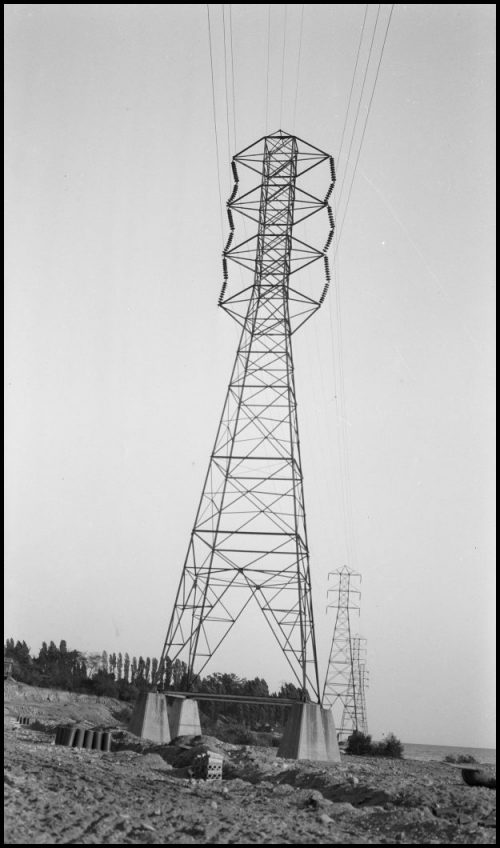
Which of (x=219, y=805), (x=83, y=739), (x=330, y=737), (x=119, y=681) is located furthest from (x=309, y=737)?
(x=119, y=681)

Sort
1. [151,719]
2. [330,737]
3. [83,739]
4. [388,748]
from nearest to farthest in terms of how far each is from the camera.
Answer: [330,737] < [83,739] < [151,719] < [388,748]

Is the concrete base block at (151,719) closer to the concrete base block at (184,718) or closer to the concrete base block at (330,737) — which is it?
the concrete base block at (184,718)

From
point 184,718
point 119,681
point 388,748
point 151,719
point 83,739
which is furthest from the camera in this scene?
point 119,681

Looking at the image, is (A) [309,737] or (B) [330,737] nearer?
(A) [309,737]

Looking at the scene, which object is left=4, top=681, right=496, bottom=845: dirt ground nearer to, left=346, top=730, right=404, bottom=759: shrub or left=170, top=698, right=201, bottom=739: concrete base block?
left=170, top=698, right=201, bottom=739: concrete base block

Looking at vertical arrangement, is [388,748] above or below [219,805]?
below

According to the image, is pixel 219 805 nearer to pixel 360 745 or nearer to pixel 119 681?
pixel 360 745
